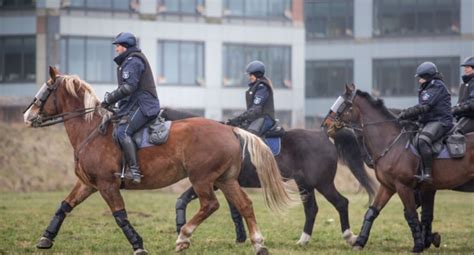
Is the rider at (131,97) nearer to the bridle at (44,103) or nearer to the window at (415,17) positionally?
the bridle at (44,103)

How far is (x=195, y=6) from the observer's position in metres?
56.4

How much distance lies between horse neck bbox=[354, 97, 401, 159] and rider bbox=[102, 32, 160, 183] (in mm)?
4108

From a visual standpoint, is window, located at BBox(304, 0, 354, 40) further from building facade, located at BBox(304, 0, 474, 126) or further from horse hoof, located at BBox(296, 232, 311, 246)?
horse hoof, located at BBox(296, 232, 311, 246)

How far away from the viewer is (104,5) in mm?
53781

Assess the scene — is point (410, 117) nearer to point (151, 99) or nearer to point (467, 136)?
point (467, 136)

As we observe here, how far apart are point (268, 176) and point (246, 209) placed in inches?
26.5

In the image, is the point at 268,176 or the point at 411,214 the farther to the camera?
the point at 411,214

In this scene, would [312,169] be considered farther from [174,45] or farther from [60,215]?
[174,45]

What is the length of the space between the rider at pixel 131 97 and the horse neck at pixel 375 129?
4108 mm

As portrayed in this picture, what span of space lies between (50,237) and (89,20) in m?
37.7

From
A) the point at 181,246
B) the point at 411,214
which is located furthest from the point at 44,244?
the point at 411,214

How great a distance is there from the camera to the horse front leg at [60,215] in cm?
1662

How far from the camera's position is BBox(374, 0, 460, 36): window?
211 feet

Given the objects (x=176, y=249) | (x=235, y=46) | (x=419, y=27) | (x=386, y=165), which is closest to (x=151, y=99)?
(x=176, y=249)
